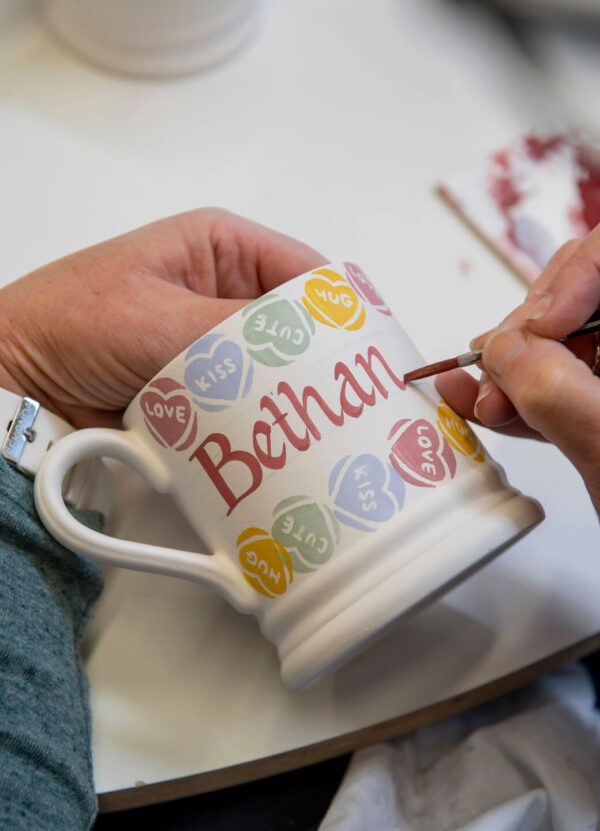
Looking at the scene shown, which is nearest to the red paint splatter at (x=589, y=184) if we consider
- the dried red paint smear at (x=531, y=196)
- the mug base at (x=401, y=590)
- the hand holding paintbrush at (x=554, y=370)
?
the dried red paint smear at (x=531, y=196)

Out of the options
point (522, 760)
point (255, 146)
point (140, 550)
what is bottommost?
point (522, 760)

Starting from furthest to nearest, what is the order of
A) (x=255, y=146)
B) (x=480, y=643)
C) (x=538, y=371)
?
(x=255, y=146) → (x=480, y=643) → (x=538, y=371)

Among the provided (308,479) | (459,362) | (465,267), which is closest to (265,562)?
(308,479)

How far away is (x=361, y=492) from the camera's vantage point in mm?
452

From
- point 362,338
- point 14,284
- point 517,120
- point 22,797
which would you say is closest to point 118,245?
point 14,284

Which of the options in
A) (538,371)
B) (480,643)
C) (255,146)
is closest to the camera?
(538,371)

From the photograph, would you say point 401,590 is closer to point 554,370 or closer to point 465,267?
point 554,370

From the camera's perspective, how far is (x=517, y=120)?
81cm

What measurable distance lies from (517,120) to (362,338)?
17.6 inches

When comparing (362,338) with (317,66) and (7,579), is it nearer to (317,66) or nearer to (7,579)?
→ (7,579)

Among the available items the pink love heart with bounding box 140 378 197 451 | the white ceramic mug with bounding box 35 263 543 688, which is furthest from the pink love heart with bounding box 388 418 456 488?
the pink love heart with bounding box 140 378 197 451

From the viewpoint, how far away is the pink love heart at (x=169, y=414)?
46 centimetres

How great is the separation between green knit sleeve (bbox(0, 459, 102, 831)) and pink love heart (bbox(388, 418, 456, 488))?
0.21m

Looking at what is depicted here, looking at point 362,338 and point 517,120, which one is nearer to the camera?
point 362,338
